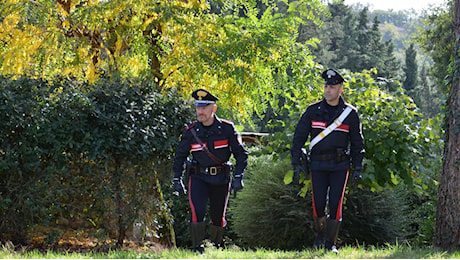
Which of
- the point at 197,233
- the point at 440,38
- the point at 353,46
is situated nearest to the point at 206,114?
the point at 197,233

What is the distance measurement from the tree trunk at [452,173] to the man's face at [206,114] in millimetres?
2689

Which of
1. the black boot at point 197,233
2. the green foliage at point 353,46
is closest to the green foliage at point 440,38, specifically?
the green foliage at point 353,46

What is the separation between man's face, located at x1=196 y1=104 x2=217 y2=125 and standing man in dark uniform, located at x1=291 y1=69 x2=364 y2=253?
98 cm

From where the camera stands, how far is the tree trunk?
767 cm

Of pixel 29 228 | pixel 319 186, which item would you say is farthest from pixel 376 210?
pixel 29 228

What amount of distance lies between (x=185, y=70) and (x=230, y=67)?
2.74 ft

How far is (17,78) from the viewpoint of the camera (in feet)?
26.8

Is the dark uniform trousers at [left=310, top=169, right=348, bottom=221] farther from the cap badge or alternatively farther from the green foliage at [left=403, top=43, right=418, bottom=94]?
the green foliage at [left=403, top=43, right=418, bottom=94]

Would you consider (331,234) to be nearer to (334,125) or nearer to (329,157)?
(329,157)

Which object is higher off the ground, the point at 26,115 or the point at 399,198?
the point at 26,115

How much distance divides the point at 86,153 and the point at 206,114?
1636mm

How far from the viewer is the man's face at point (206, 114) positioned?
7.64m

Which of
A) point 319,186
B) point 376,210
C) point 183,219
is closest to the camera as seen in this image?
point 319,186

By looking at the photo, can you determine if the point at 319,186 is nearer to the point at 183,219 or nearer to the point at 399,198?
the point at 399,198
